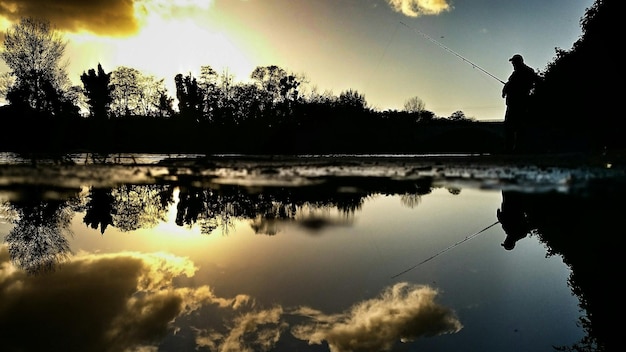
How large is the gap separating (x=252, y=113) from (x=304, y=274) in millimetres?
62781

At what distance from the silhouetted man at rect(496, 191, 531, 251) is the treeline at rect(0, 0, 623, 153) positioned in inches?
1182

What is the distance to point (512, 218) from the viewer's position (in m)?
5.31

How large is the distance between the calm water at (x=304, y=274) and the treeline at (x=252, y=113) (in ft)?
98.5

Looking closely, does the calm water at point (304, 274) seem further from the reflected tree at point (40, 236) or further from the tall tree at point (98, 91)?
the tall tree at point (98, 91)

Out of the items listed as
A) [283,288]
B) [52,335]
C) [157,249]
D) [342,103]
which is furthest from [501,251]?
[342,103]

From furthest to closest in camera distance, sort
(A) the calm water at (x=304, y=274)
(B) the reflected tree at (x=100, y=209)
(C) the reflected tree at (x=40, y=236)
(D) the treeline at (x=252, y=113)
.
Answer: (D) the treeline at (x=252, y=113) → (B) the reflected tree at (x=100, y=209) → (C) the reflected tree at (x=40, y=236) → (A) the calm water at (x=304, y=274)

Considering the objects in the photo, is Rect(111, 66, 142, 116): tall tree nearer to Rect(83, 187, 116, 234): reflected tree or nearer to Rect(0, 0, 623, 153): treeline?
Rect(0, 0, 623, 153): treeline

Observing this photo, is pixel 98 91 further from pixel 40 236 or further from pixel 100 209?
pixel 40 236

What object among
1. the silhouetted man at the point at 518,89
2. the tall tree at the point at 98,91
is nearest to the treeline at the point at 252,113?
the tall tree at the point at 98,91

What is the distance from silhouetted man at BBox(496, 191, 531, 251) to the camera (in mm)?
4498

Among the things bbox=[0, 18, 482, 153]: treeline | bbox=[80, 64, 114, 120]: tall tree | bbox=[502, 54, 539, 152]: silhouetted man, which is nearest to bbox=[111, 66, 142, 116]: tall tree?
bbox=[0, 18, 482, 153]: treeline

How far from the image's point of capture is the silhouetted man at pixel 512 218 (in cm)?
450

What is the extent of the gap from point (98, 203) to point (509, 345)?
227 inches

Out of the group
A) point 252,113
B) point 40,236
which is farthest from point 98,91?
point 40,236
